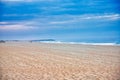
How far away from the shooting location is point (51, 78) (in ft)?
26.6

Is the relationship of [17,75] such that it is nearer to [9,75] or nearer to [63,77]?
[9,75]

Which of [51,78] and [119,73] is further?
[119,73]

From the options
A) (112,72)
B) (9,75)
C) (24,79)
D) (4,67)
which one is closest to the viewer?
(24,79)

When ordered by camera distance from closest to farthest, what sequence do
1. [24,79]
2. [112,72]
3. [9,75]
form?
1. [24,79]
2. [9,75]
3. [112,72]

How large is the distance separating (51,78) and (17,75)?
135 cm

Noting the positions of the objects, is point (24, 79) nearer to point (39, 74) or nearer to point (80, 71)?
point (39, 74)

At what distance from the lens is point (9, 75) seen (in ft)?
27.9

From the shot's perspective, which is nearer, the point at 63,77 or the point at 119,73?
the point at 63,77

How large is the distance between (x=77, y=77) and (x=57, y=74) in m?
0.85

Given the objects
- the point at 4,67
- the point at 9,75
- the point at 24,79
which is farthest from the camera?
the point at 4,67

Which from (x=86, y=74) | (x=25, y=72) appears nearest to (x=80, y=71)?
(x=86, y=74)

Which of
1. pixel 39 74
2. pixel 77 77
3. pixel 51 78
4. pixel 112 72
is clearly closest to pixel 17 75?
pixel 39 74

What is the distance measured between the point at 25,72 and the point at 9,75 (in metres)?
0.80

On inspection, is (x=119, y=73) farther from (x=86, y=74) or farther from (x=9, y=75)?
(x=9, y=75)
